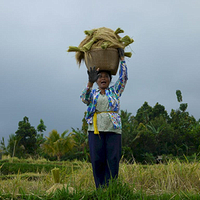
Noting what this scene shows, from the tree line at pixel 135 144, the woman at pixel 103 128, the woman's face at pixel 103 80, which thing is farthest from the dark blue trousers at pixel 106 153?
the tree line at pixel 135 144

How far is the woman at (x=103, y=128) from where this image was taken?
3811mm

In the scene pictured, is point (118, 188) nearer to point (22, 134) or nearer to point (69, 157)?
point (69, 157)

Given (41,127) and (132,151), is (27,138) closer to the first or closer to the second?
(132,151)

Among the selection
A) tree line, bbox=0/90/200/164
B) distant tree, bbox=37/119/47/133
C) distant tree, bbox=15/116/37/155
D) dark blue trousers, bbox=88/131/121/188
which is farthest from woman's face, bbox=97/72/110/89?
distant tree, bbox=37/119/47/133

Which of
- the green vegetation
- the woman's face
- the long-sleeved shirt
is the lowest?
the green vegetation

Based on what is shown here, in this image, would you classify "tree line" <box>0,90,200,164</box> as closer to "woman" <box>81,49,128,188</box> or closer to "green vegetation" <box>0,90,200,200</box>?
"green vegetation" <box>0,90,200,200</box>

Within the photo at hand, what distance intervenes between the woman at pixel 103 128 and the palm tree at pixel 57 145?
Answer: 15955mm

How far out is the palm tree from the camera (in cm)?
1961

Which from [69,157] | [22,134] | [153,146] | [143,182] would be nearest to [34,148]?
[22,134]

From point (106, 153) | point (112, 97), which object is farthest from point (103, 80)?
point (106, 153)

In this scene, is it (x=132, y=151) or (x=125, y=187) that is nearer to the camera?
(x=125, y=187)

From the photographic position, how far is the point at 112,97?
401 centimetres

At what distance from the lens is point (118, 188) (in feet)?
11.1

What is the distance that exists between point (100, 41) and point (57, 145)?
16.3 m
